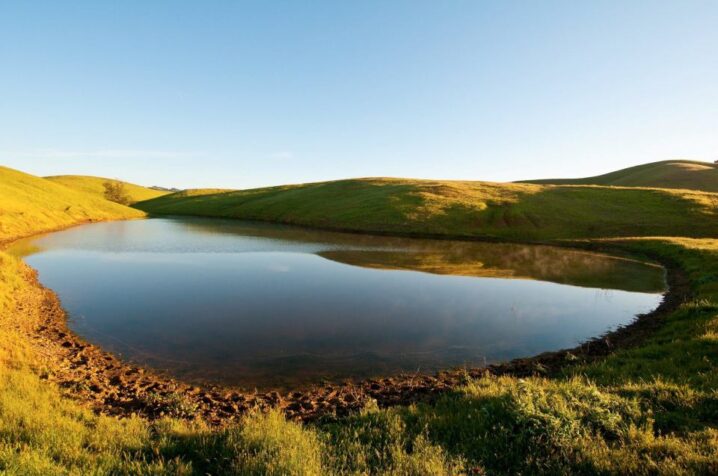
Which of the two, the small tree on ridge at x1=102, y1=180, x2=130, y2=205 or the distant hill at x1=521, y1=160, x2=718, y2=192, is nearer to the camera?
the distant hill at x1=521, y1=160, x2=718, y2=192

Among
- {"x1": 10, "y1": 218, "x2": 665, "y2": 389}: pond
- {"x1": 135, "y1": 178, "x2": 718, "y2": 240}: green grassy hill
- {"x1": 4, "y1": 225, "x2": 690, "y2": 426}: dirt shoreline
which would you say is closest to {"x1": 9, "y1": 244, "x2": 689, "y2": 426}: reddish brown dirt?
{"x1": 4, "y1": 225, "x2": 690, "y2": 426}: dirt shoreline

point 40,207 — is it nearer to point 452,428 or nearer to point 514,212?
point 452,428

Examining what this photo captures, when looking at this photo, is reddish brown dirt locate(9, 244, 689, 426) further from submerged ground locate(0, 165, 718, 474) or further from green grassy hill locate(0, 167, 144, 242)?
→ green grassy hill locate(0, 167, 144, 242)

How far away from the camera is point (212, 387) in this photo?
14.5 meters

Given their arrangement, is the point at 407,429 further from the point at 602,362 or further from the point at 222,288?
the point at 222,288

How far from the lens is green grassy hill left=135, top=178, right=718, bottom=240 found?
A: 67.8 meters

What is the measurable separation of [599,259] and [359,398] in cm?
4718

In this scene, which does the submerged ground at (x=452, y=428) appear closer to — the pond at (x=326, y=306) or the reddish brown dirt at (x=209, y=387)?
the reddish brown dirt at (x=209, y=387)

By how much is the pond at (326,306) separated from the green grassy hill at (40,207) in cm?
1373

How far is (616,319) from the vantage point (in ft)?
78.9

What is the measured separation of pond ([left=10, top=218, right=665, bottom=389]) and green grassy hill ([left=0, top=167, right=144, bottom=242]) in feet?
45.0

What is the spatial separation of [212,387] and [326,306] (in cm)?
1179

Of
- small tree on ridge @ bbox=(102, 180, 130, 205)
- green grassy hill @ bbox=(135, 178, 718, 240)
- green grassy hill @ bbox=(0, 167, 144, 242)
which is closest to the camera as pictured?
green grassy hill @ bbox=(0, 167, 144, 242)

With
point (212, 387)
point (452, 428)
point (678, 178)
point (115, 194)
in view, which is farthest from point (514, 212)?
point (115, 194)
